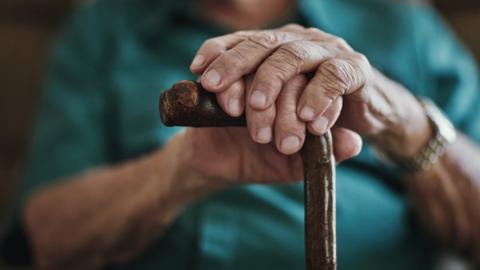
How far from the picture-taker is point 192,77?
0.92 metres

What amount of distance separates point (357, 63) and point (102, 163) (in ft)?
1.62

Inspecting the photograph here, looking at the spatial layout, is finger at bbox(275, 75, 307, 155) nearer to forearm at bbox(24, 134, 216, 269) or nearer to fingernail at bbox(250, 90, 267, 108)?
fingernail at bbox(250, 90, 267, 108)

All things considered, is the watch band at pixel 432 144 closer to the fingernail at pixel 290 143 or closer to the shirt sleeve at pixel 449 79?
the shirt sleeve at pixel 449 79

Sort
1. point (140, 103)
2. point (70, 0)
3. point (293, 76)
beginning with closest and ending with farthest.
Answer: point (293, 76)
point (140, 103)
point (70, 0)

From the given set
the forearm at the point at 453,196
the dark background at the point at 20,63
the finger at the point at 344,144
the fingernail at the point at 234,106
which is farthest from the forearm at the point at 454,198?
the dark background at the point at 20,63

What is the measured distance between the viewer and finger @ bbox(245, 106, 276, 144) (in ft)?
1.65

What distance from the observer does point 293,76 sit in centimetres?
52

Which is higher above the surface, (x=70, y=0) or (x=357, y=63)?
(x=357, y=63)

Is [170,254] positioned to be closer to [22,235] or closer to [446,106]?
[22,235]

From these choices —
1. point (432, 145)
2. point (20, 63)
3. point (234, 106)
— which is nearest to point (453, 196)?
point (432, 145)

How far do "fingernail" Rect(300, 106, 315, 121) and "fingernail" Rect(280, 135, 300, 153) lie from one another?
0.06ft

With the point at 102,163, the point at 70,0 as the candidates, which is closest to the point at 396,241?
the point at 102,163

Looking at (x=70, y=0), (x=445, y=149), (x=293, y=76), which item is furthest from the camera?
(x=70, y=0)

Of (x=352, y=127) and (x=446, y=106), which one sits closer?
(x=352, y=127)
